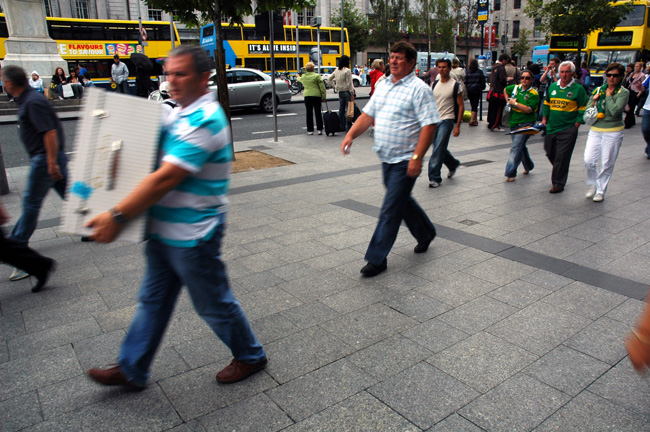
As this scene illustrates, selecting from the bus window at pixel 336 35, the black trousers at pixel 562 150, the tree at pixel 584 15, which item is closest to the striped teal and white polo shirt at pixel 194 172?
the black trousers at pixel 562 150

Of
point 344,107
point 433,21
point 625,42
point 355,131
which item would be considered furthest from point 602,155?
point 433,21

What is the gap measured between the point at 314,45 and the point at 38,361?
35273 mm

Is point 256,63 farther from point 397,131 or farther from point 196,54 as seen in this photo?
point 196,54

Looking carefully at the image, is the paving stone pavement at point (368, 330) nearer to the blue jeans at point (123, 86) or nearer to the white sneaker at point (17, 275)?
the white sneaker at point (17, 275)

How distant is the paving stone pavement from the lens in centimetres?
250

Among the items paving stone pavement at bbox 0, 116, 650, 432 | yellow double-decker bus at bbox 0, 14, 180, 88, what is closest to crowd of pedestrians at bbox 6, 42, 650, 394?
paving stone pavement at bbox 0, 116, 650, 432

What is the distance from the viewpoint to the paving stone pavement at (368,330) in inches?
98.6

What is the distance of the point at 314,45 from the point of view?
118 feet

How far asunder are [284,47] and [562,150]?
→ 2899cm

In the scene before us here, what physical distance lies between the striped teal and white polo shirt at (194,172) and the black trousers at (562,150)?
18.6 feet

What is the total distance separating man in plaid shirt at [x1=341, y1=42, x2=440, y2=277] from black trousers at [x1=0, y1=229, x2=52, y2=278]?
249 centimetres

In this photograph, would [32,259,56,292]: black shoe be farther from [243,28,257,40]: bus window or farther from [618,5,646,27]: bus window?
[243,28,257,40]: bus window

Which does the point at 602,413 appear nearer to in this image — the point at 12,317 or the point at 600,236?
the point at 600,236

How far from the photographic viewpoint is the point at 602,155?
21.1 ft
